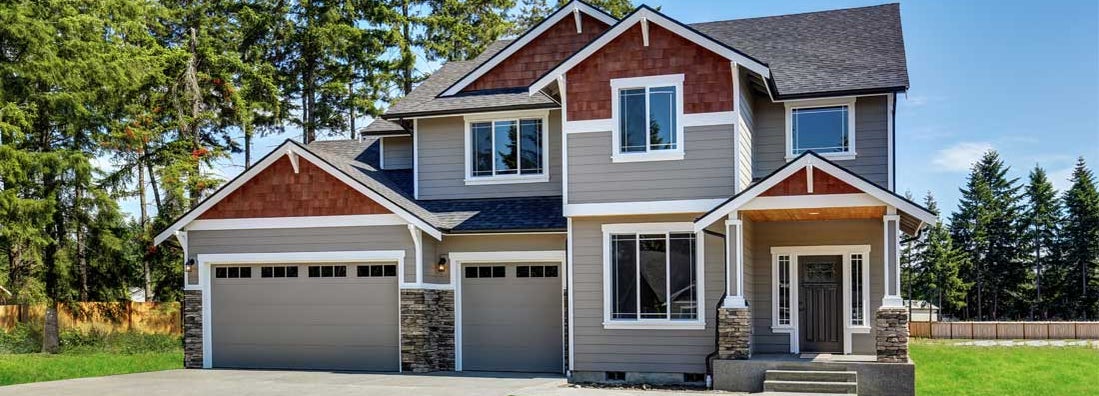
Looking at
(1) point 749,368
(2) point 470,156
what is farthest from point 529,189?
(1) point 749,368

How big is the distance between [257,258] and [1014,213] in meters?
45.2

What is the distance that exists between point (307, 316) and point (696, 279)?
7314 millimetres

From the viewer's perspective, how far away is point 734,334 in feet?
47.4

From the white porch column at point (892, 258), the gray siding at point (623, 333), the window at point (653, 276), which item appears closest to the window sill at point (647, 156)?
the gray siding at point (623, 333)

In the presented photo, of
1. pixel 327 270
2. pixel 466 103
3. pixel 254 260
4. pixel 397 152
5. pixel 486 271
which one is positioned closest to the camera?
pixel 486 271

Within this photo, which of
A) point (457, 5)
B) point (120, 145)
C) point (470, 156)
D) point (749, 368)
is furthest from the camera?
point (457, 5)

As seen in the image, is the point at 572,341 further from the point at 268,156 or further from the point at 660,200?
the point at 268,156

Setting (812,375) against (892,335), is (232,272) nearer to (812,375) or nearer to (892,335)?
(812,375)

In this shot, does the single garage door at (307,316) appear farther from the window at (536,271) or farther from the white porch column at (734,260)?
the white porch column at (734,260)

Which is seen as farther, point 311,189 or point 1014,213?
point 1014,213

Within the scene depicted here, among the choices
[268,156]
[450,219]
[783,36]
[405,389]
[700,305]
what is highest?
[783,36]

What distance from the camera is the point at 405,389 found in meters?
14.4

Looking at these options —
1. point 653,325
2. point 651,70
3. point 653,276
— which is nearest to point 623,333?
point 653,325

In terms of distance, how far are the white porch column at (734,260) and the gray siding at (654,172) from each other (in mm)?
746
